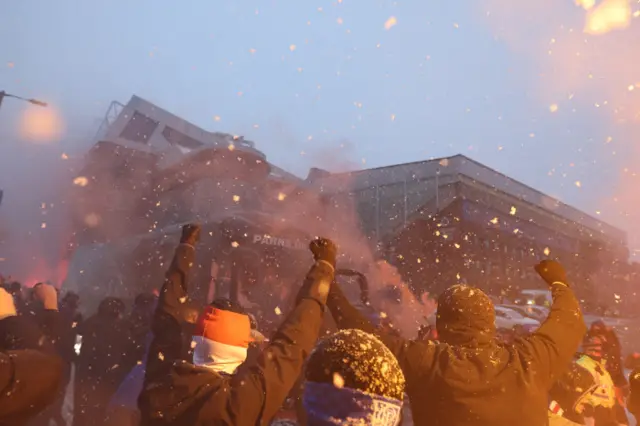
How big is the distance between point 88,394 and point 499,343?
17.2 feet

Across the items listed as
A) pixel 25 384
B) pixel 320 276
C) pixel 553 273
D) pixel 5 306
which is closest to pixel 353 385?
pixel 320 276

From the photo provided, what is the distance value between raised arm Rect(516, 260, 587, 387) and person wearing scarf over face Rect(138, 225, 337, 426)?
3.64 ft

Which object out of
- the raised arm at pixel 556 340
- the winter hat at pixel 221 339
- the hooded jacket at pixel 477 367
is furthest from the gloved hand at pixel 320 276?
the raised arm at pixel 556 340

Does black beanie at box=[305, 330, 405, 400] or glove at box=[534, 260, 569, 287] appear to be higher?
glove at box=[534, 260, 569, 287]

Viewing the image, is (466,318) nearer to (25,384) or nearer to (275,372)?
(275,372)

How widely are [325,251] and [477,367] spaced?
91 cm

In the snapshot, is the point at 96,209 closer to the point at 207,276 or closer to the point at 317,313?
the point at 207,276

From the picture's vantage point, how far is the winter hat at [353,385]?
1298mm

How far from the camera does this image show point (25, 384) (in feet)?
5.60

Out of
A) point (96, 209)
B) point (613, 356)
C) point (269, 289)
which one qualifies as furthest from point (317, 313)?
point (96, 209)

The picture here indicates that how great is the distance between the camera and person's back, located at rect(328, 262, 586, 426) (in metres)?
2.18

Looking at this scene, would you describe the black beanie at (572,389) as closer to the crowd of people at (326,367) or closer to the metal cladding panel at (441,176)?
the crowd of people at (326,367)

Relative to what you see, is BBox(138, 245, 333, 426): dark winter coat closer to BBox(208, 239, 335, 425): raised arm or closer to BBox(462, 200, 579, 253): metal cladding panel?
BBox(208, 239, 335, 425): raised arm

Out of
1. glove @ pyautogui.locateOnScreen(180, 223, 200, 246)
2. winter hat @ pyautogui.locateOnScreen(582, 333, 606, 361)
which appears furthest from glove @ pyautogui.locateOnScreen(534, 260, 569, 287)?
glove @ pyautogui.locateOnScreen(180, 223, 200, 246)
